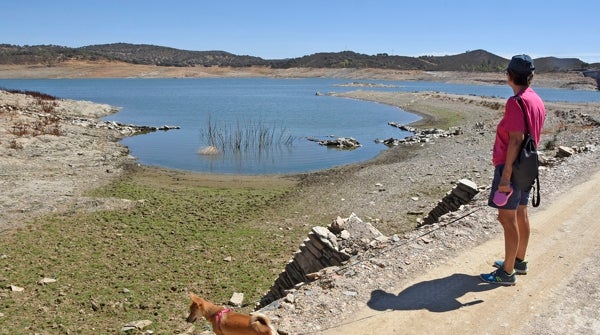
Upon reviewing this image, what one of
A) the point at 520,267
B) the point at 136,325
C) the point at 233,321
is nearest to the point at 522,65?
the point at 520,267

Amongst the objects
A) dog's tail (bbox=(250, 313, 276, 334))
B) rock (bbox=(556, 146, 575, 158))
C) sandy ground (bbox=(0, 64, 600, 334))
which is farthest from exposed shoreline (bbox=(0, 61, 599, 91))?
dog's tail (bbox=(250, 313, 276, 334))

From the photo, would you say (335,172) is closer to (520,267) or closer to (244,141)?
(244,141)

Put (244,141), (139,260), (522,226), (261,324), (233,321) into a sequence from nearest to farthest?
(261,324)
(233,321)
(522,226)
(139,260)
(244,141)

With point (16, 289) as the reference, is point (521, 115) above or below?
above

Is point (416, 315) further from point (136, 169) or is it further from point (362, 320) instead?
point (136, 169)

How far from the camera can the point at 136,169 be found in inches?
942

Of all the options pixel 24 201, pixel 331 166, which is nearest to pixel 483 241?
pixel 24 201

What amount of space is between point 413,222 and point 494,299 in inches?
355

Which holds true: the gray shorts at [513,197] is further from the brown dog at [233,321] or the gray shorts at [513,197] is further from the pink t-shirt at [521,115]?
the brown dog at [233,321]

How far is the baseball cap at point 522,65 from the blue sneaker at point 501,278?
269 centimetres

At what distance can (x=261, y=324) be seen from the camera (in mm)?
5191

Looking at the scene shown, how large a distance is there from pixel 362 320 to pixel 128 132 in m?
35.1

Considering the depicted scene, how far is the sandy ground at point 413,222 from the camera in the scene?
585 centimetres

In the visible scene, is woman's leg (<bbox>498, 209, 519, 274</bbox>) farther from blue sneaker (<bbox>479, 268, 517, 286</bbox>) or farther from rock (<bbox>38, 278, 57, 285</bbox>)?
rock (<bbox>38, 278, 57, 285</bbox>)
